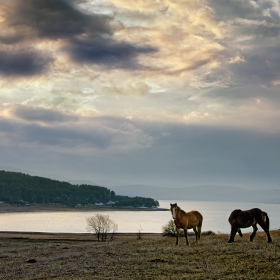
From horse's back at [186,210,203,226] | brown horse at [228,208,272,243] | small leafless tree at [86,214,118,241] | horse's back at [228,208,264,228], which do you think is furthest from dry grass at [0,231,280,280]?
small leafless tree at [86,214,118,241]

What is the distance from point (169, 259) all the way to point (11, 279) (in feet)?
28.0

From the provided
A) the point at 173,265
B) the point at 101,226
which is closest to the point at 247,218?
the point at 173,265

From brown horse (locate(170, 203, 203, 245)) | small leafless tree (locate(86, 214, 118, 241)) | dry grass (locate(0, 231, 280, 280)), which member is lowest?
small leafless tree (locate(86, 214, 118, 241))

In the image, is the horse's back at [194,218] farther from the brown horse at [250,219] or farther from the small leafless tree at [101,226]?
the small leafless tree at [101,226]

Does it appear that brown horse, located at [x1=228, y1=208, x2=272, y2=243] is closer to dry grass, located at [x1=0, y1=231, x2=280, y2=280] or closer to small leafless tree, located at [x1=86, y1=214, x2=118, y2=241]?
dry grass, located at [x1=0, y1=231, x2=280, y2=280]

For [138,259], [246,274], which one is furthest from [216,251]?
[246,274]

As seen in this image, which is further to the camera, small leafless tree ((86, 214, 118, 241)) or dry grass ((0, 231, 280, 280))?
small leafless tree ((86, 214, 118, 241))

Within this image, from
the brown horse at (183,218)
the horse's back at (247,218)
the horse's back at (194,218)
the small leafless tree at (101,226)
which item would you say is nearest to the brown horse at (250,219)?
the horse's back at (247,218)

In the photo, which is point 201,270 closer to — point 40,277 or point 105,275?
point 105,275

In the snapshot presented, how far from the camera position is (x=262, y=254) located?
19203 millimetres

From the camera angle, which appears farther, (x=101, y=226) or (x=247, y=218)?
(x=101, y=226)

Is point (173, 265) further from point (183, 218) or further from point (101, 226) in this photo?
point (101, 226)

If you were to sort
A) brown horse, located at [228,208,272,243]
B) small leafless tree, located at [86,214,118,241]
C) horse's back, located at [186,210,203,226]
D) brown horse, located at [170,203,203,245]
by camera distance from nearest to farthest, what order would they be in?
brown horse, located at [228,208,272,243]
brown horse, located at [170,203,203,245]
horse's back, located at [186,210,203,226]
small leafless tree, located at [86,214,118,241]

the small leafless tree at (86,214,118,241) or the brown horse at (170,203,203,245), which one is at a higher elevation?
the brown horse at (170,203,203,245)
